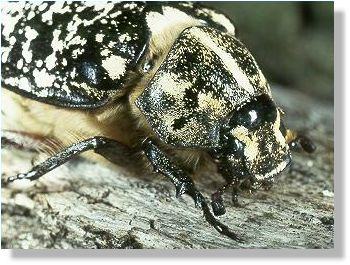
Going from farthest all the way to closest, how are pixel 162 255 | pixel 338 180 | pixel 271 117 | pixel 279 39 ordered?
pixel 279 39 → pixel 338 180 → pixel 162 255 → pixel 271 117

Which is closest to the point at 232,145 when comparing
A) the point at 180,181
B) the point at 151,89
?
the point at 180,181

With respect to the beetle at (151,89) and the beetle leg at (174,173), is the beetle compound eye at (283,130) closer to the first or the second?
the beetle at (151,89)

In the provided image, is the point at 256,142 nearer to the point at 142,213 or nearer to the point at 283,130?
the point at 283,130

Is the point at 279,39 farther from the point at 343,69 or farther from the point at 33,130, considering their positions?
the point at 33,130

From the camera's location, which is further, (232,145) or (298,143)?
(298,143)

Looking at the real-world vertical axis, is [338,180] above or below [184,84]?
below

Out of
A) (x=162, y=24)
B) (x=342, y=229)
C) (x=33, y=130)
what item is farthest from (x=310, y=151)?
(x=33, y=130)
